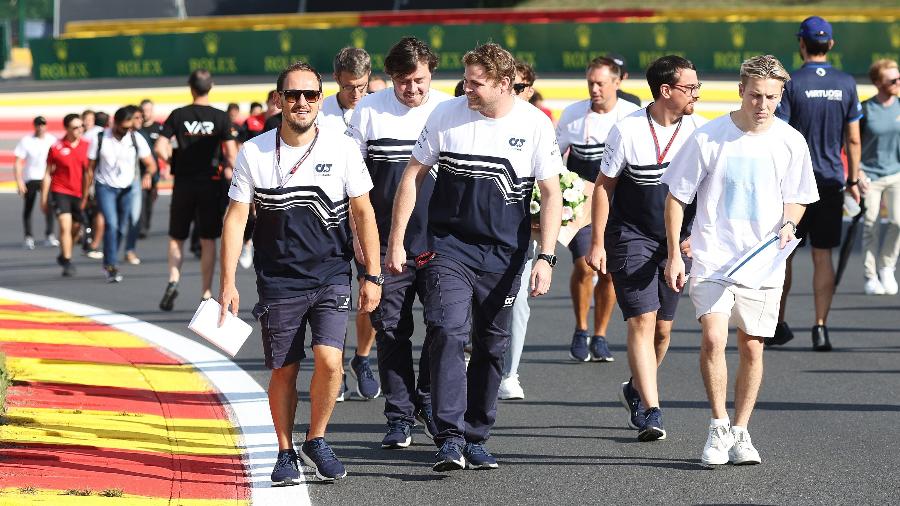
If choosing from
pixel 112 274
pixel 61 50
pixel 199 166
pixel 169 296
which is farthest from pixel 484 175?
pixel 61 50

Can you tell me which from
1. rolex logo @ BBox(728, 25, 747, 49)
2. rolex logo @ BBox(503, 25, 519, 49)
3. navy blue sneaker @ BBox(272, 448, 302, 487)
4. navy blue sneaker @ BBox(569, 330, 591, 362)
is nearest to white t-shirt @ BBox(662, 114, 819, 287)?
navy blue sneaker @ BBox(272, 448, 302, 487)

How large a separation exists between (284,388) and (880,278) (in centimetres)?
894

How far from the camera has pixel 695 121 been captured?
825 cm

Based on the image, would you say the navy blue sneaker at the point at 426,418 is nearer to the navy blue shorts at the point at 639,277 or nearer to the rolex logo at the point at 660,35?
the navy blue shorts at the point at 639,277

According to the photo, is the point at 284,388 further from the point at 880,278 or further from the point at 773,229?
the point at 880,278

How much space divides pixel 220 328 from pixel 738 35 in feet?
81.4

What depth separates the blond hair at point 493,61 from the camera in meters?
7.02

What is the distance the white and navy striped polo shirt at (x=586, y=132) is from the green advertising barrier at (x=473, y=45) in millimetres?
17567

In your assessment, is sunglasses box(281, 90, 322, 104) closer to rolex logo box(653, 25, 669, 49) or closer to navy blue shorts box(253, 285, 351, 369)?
navy blue shorts box(253, 285, 351, 369)

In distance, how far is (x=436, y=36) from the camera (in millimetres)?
32781

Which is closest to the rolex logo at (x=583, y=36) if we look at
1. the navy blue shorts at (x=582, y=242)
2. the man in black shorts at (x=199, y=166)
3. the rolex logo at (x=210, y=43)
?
the rolex logo at (x=210, y=43)

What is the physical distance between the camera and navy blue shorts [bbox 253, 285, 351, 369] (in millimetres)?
6895

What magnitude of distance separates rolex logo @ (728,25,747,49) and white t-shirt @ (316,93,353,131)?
73.4ft

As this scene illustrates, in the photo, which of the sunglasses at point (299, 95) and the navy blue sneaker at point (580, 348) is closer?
the sunglasses at point (299, 95)
